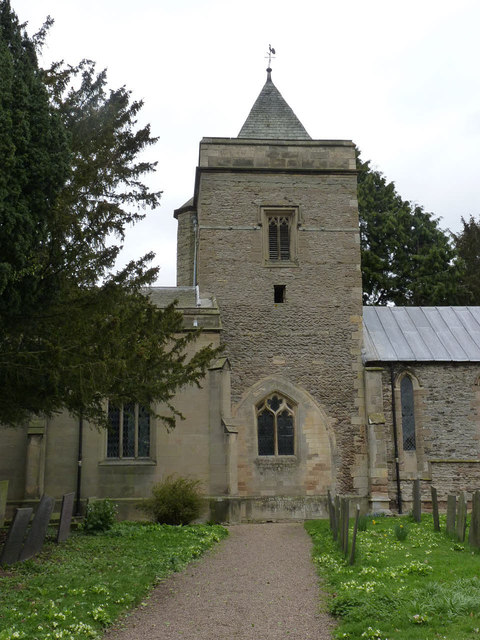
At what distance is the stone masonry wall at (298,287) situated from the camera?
18984 mm

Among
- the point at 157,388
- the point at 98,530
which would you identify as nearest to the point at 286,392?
the point at 98,530

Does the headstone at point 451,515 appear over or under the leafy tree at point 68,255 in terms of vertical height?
under

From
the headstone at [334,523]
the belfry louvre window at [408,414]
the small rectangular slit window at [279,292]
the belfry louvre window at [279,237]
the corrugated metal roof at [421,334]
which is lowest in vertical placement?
the headstone at [334,523]

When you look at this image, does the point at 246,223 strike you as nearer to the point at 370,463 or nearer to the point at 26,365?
the point at 370,463

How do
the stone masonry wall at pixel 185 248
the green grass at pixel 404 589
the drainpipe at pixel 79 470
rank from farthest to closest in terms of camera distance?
the stone masonry wall at pixel 185 248 → the drainpipe at pixel 79 470 → the green grass at pixel 404 589

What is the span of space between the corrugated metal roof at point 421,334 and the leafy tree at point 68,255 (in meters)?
9.68

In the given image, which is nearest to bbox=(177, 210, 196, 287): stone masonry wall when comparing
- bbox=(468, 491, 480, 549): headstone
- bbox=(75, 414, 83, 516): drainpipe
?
bbox=(75, 414, 83, 516): drainpipe

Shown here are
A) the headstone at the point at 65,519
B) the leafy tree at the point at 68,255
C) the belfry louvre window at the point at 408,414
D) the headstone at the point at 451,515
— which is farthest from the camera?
the belfry louvre window at the point at 408,414

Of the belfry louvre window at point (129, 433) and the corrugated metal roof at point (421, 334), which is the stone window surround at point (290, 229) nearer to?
the corrugated metal roof at point (421, 334)

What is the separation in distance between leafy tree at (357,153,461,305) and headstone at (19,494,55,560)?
23177mm

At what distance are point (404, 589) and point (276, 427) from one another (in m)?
11.3

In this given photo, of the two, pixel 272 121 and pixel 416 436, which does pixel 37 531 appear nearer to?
Answer: pixel 416 436

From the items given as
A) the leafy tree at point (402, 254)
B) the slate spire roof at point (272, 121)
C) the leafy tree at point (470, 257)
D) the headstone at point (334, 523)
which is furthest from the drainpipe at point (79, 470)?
the leafy tree at point (470, 257)

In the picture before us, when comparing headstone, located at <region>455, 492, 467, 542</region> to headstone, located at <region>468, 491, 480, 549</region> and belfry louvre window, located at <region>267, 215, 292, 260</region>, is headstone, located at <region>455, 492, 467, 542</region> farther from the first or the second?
belfry louvre window, located at <region>267, 215, 292, 260</region>
